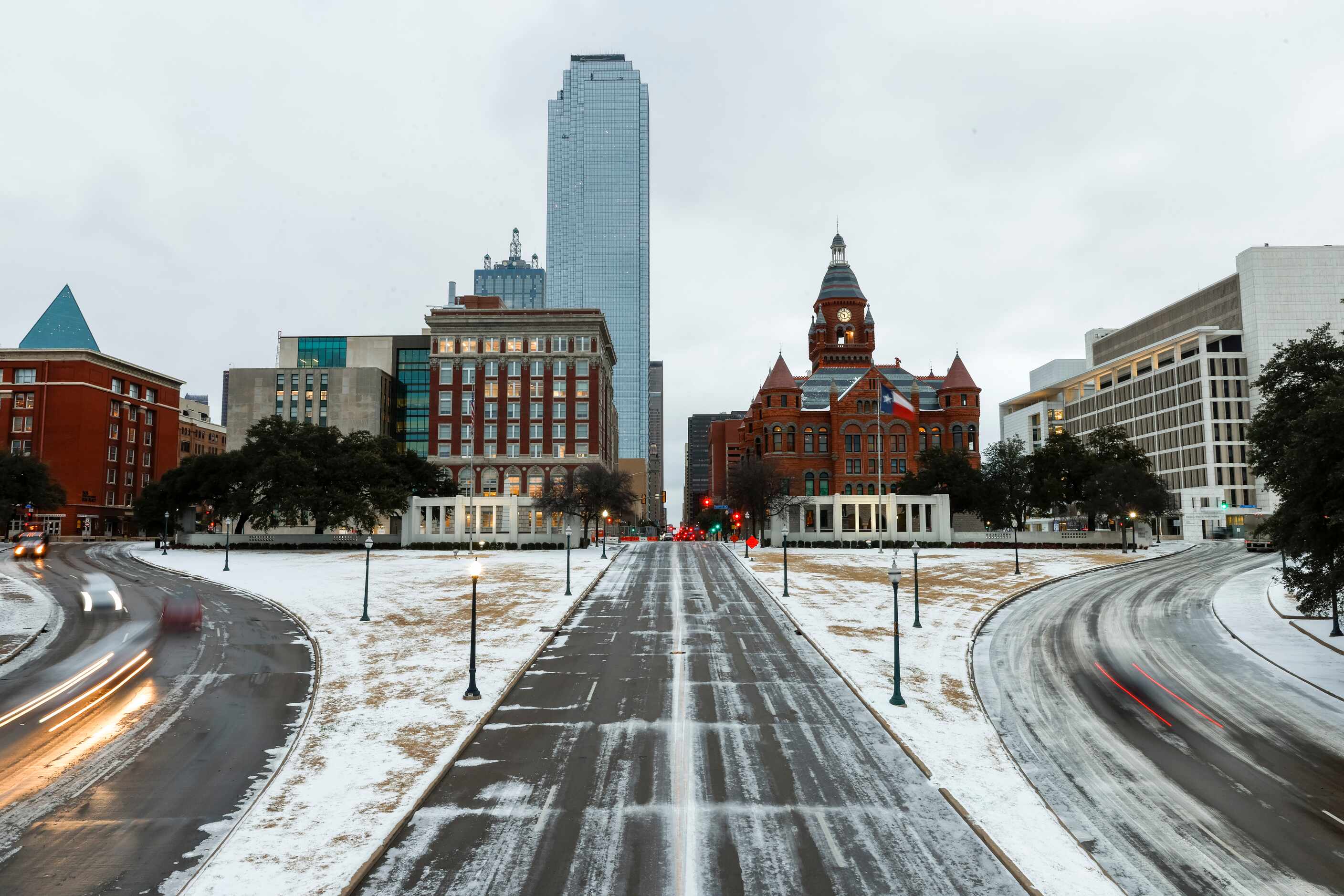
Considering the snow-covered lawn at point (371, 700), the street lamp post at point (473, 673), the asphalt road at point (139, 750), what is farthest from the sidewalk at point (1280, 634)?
the asphalt road at point (139, 750)

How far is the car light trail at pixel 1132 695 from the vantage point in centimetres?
1955

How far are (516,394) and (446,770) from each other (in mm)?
96349

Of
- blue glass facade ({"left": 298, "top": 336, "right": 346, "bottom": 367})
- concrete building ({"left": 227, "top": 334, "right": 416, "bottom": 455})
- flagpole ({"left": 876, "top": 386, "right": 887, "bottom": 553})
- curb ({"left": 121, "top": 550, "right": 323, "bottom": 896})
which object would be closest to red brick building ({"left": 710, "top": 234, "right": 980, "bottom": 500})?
flagpole ({"left": 876, "top": 386, "right": 887, "bottom": 553})

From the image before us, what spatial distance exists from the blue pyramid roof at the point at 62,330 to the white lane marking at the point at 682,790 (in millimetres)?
133111

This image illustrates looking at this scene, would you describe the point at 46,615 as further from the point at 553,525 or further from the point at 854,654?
the point at 553,525

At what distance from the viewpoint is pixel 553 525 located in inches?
3152

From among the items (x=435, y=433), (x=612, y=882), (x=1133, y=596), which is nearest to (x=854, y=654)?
(x=612, y=882)

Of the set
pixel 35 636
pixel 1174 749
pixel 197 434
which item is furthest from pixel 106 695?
pixel 197 434

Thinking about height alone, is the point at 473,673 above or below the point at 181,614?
above

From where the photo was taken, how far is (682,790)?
13.9 metres

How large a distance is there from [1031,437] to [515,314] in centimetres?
13272

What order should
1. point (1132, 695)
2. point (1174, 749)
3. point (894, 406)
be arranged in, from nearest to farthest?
point (1174, 749)
point (1132, 695)
point (894, 406)

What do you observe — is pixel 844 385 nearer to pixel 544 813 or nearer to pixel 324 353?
pixel 324 353

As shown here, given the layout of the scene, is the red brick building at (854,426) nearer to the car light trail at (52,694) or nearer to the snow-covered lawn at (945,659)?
the snow-covered lawn at (945,659)
